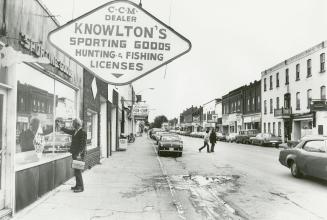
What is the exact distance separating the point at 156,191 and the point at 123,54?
7177mm

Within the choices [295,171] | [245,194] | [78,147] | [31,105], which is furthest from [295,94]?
[31,105]

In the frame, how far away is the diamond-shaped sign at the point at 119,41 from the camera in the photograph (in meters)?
3.87

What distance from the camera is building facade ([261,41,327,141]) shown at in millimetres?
37625

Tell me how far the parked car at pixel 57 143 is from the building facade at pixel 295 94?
1097 inches

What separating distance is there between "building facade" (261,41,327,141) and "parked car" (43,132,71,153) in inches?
1097

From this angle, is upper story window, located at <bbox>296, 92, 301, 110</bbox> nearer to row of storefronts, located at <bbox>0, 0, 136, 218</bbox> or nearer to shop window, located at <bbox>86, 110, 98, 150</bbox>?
shop window, located at <bbox>86, 110, 98, 150</bbox>

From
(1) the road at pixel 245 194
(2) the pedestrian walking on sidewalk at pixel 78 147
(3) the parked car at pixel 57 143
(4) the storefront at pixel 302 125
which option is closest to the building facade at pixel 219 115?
(4) the storefront at pixel 302 125

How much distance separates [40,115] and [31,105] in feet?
2.47

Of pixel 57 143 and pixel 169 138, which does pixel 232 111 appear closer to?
pixel 169 138

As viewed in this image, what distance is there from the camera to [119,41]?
3928 mm

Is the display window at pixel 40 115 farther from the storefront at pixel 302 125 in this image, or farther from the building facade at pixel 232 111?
the building facade at pixel 232 111

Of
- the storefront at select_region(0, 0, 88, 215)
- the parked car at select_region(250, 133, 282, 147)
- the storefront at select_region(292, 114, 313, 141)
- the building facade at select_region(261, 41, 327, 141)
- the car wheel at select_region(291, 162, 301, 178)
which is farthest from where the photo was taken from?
the storefront at select_region(292, 114, 313, 141)

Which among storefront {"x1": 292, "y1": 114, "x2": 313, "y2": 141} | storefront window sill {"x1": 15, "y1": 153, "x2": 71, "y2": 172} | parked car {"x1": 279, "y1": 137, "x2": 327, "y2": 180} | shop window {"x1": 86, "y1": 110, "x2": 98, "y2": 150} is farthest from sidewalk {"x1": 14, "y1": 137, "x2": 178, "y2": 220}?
storefront {"x1": 292, "y1": 114, "x2": 313, "y2": 141}

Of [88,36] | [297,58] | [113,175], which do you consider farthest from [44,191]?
[297,58]
